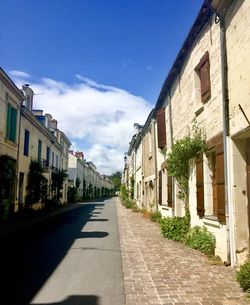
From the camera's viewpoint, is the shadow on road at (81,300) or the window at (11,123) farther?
the window at (11,123)

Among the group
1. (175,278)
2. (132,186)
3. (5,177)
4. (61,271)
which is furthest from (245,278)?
(132,186)

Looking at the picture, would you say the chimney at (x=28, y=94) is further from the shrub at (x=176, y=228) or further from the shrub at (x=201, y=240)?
the shrub at (x=201, y=240)

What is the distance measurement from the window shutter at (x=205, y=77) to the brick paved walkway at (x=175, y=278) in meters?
4.02

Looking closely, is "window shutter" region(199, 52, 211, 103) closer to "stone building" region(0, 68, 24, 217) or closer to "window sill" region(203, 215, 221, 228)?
"window sill" region(203, 215, 221, 228)

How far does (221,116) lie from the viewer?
312 inches

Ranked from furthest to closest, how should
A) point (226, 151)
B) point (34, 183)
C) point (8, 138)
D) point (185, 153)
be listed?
point (34, 183) < point (8, 138) < point (185, 153) < point (226, 151)

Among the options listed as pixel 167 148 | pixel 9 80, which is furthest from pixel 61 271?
pixel 9 80

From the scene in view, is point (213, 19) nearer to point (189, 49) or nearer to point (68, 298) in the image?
point (189, 49)

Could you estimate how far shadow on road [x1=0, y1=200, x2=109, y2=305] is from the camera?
211 inches

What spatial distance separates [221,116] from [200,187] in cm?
232

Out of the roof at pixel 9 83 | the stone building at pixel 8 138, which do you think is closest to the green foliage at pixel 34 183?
the stone building at pixel 8 138

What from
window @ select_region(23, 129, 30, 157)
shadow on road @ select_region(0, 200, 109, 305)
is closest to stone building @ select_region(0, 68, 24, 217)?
window @ select_region(23, 129, 30, 157)

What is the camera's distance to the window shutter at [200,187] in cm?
936

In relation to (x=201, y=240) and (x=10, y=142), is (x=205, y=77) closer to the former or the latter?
(x=201, y=240)
